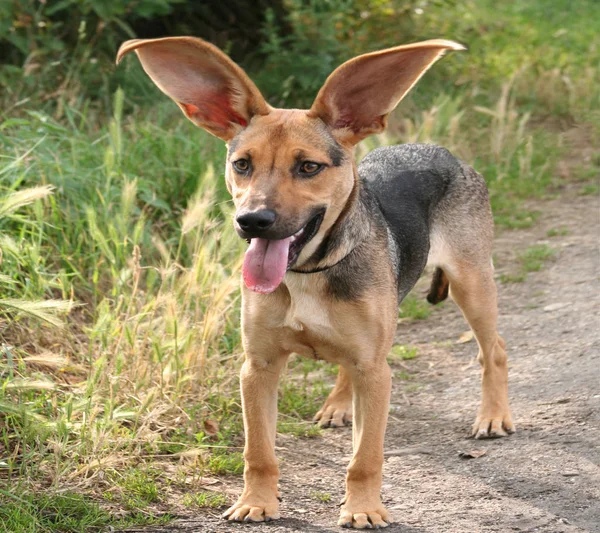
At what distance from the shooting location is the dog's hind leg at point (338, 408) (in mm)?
5969

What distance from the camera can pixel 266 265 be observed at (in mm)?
4258

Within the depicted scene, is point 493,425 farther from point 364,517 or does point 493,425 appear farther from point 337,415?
point 364,517

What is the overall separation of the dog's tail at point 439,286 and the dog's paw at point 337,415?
2.64 ft

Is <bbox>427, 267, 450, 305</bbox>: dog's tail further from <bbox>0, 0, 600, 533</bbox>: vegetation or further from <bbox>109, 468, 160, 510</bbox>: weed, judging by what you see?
<bbox>109, 468, 160, 510</bbox>: weed

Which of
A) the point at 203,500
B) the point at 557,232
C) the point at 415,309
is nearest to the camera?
the point at 203,500

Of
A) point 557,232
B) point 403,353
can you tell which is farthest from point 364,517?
point 557,232

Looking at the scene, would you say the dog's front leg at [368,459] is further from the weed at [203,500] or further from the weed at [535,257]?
the weed at [535,257]

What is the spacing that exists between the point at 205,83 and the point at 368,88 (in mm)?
754

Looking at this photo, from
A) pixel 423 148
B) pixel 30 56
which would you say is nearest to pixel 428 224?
pixel 423 148

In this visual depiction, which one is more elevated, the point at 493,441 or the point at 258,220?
the point at 258,220

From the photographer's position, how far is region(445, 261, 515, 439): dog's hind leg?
5660 millimetres

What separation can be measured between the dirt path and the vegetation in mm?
304

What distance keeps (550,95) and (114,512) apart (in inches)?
347

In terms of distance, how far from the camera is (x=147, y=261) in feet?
23.0
